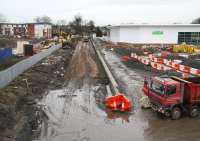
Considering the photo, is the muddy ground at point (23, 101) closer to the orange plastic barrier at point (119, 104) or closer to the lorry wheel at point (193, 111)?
the orange plastic barrier at point (119, 104)

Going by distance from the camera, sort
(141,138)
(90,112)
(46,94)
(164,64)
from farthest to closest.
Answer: (164,64) → (46,94) → (90,112) → (141,138)

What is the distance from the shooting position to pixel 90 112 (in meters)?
18.3

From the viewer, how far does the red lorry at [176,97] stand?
1616cm

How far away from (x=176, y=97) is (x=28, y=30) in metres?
118

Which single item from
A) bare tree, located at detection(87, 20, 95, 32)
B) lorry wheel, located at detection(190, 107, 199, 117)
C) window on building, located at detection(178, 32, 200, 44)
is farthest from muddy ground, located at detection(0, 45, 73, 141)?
bare tree, located at detection(87, 20, 95, 32)

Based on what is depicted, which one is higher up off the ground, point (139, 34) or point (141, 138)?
point (139, 34)

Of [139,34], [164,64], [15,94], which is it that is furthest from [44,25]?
[15,94]

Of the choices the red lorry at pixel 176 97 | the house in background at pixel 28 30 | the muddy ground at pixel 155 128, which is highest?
the house in background at pixel 28 30

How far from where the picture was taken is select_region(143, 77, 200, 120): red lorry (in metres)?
16.2

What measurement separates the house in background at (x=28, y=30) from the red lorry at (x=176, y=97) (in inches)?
4247

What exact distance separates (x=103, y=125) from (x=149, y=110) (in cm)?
356

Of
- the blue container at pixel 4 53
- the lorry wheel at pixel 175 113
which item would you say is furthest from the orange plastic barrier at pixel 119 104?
the blue container at pixel 4 53

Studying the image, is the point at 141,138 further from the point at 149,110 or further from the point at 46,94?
the point at 46,94

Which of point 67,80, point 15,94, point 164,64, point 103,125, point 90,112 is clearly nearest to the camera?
point 103,125
